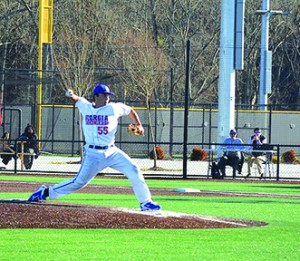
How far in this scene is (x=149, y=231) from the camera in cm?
1466

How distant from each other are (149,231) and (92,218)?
1158mm

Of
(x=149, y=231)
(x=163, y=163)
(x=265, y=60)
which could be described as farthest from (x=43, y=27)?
(x=149, y=231)

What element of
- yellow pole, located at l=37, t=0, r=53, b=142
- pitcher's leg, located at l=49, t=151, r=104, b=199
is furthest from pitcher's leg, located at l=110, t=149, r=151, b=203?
yellow pole, located at l=37, t=0, r=53, b=142

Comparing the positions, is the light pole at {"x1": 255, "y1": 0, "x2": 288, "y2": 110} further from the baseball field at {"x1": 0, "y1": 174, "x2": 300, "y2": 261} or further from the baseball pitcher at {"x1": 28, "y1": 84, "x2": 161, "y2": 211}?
the baseball pitcher at {"x1": 28, "y1": 84, "x2": 161, "y2": 211}

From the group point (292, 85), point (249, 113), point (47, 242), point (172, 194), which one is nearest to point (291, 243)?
point (47, 242)

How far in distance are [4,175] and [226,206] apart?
12296 mm

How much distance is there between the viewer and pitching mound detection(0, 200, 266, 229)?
1503cm

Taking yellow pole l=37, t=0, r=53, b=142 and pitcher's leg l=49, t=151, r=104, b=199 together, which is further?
yellow pole l=37, t=0, r=53, b=142

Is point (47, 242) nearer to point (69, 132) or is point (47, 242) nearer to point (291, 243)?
point (291, 243)

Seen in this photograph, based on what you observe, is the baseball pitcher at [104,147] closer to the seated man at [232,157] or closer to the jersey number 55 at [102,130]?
the jersey number 55 at [102,130]

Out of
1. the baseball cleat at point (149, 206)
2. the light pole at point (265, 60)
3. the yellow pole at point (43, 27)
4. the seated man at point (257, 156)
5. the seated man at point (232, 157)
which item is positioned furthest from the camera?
the yellow pole at point (43, 27)

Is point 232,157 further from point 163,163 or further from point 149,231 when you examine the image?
point 149,231

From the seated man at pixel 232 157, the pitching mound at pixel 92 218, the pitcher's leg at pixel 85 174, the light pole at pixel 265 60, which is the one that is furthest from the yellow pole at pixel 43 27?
the pitching mound at pixel 92 218

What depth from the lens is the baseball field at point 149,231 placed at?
12257 mm
